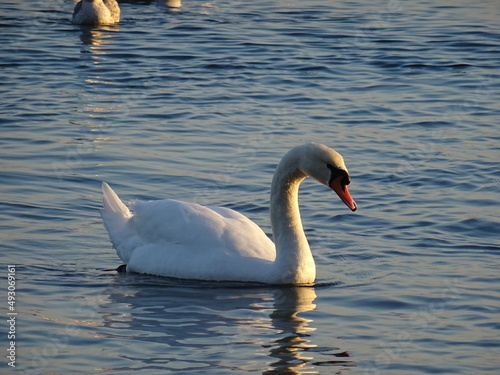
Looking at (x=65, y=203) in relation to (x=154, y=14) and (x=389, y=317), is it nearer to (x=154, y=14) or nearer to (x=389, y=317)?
(x=389, y=317)

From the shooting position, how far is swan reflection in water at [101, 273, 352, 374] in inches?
277

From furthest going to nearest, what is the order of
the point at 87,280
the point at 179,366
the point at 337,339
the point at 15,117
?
the point at 15,117
the point at 87,280
the point at 337,339
the point at 179,366

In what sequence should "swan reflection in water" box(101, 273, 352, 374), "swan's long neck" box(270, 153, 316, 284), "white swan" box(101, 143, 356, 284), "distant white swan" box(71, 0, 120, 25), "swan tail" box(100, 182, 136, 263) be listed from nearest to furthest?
"swan reflection in water" box(101, 273, 352, 374)
"white swan" box(101, 143, 356, 284)
"swan's long neck" box(270, 153, 316, 284)
"swan tail" box(100, 182, 136, 263)
"distant white swan" box(71, 0, 120, 25)

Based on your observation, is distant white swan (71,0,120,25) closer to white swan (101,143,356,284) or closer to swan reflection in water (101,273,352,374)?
white swan (101,143,356,284)

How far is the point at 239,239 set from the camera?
29.2 ft

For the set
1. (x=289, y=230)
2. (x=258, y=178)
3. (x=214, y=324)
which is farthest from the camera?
(x=258, y=178)

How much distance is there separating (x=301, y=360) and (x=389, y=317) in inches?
45.0

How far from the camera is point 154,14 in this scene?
2412 cm

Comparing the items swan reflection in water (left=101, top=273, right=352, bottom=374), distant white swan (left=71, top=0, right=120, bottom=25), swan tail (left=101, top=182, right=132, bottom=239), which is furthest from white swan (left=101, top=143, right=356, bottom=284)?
distant white swan (left=71, top=0, right=120, bottom=25)

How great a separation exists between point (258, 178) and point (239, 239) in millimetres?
3080

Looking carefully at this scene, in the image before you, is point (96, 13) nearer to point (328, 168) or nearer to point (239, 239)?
point (239, 239)

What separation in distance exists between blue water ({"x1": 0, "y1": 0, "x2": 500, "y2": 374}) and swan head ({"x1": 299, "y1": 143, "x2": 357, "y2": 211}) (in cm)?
81

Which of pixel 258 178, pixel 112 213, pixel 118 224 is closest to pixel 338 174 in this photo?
pixel 118 224

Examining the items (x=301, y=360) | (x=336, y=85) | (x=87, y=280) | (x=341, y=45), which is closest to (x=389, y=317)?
(x=301, y=360)
